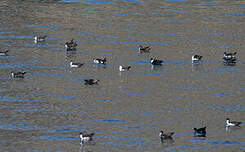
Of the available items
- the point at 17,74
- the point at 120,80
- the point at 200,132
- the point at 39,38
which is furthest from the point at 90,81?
the point at 39,38

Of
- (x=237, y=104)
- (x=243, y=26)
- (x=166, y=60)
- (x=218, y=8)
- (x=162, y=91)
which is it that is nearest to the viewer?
(x=237, y=104)

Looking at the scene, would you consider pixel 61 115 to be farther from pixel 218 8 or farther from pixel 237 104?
pixel 218 8

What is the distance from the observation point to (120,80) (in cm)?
4444

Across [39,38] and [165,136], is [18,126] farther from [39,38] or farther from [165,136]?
[39,38]

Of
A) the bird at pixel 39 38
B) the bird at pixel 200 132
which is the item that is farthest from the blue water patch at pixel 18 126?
the bird at pixel 39 38

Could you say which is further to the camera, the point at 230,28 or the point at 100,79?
the point at 230,28

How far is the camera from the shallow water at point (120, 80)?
33062mm

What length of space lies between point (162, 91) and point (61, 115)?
7.73 meters

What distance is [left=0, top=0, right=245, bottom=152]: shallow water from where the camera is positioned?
108 ft

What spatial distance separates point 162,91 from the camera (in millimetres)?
41500

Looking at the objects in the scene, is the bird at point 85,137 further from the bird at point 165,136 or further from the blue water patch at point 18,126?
the bird at point 165,136

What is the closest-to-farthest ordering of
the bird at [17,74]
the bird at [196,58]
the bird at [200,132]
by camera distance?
1. the bird at [200,132]
2. the bird at [17,74]
3. the bird at [196,58]

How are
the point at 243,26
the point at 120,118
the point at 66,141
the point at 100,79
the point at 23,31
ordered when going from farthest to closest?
the point at 243,26, the point at 23,31, the point at 100,79, the point at 120,118, the point at 66,141

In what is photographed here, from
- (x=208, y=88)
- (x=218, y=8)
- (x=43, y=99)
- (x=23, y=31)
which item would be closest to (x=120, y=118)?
(x=43, y=99)
